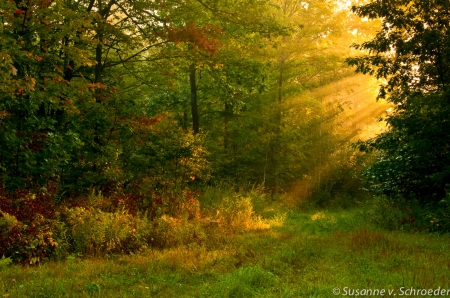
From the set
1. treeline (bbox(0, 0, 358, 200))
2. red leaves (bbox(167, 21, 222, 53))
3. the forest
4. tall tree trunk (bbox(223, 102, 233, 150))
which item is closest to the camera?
the forest

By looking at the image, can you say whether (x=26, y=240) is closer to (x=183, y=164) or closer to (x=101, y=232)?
(x=101, y=232)

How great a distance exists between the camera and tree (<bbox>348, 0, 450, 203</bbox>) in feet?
35.2

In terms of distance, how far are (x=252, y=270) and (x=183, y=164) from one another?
6.23 meters

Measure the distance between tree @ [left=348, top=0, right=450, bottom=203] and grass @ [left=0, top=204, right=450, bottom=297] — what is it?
133 inches

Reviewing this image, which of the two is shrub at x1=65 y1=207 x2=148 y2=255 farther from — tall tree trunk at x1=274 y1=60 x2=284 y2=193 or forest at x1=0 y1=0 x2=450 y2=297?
tall tree trunk at x1=274 y1=60 x2=284 y2=193

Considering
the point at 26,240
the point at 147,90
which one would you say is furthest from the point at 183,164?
the point at 147,90

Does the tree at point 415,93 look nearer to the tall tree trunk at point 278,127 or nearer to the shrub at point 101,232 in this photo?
the tall tree trunk at point 278,127

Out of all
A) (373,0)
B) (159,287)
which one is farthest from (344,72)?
(159,287)

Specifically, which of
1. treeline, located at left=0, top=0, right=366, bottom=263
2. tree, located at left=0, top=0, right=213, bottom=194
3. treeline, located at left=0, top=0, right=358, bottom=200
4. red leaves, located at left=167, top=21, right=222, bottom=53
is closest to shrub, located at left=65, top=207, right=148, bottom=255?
treeline, located at left=0, top=0, right=366, bottom=263

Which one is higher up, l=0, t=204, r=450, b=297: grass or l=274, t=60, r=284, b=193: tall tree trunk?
l=274, t=60, r=284, b=193: tall tree trunk

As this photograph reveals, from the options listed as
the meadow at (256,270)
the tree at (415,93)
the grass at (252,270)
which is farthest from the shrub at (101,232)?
the tree at (415,93)

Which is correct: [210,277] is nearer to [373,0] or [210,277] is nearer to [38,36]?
[38,36]

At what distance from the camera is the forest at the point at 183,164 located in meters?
6.40

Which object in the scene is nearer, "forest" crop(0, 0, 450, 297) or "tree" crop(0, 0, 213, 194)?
"forest" crop(0, 0, 450, 297)
